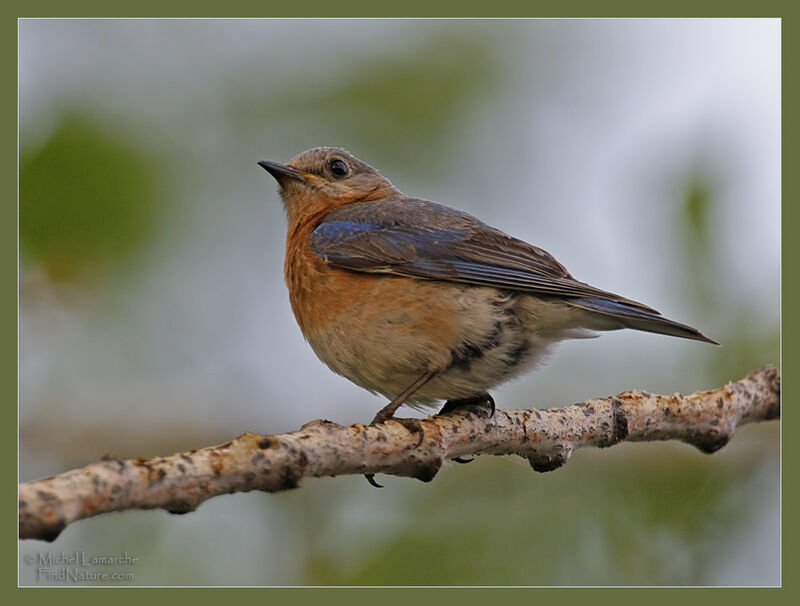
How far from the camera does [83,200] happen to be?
6859 mm

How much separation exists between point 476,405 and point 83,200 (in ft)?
11.0

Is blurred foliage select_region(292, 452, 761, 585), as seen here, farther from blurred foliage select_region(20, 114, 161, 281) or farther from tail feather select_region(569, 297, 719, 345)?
blurred foliage select_region(20, 114, 161, 281)

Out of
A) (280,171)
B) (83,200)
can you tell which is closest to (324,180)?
(280,171)

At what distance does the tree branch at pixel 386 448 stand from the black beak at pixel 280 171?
2.91 meters

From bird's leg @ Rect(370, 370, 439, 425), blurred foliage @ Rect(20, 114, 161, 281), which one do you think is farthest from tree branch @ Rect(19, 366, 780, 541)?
blurred foliage @ Rect(20, 114, 161, 281)

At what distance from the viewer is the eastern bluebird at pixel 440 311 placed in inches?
240

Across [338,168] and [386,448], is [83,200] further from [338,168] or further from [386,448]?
[386,448]

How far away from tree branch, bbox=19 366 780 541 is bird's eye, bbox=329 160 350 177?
2980 millimetres

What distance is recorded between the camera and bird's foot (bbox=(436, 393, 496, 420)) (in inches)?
239

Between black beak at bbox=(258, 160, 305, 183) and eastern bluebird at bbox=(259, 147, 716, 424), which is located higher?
black beak at bbox=(258, 160, 305, 183)

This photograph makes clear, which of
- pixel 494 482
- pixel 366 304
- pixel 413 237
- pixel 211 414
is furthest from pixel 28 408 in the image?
pixel 494 482

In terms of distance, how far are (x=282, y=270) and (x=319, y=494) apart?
1.85m

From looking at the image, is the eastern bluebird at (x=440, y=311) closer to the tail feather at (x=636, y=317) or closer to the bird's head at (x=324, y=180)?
the tail feather at (x=636, y=317)

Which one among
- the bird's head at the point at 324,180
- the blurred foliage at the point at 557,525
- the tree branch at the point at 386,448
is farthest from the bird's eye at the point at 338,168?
the tree branch at the point at 386,448
